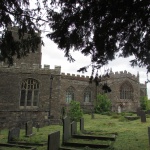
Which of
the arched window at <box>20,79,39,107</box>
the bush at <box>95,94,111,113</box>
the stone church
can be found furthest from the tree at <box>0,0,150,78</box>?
the bush at <box>95,94,111,113</box>

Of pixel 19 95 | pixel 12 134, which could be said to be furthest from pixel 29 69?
pixel 12 134

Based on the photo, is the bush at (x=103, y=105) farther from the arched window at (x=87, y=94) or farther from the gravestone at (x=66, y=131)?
the gravestone at (x=66, y=131)

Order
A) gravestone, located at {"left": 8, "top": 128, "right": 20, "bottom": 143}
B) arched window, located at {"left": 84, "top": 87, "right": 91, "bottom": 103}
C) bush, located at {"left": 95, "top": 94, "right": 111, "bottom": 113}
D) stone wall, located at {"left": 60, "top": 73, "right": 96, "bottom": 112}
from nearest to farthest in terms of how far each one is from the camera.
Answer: gravestone, located at {"left": 8, "top": 128, "right": 20, "bottom": 143}, bush, located at {"left": 95, "top": 94, "right": 111, "bottom": 113}, stone wall, located at {"left": 60, "top": 73, "right": 96, "bottom": 112}, arched window, located at {"left": 84, "top": 87, "right": 91, "bottom": 103}

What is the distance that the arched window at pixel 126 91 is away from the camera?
109 ft

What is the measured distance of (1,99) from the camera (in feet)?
66.0

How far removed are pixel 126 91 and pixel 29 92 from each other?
18.2m

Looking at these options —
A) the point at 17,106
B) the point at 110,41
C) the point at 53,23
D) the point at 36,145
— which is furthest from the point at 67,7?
the point at 17,106

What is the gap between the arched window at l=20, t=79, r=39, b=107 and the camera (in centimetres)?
2087

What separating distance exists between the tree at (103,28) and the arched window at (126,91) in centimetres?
2839

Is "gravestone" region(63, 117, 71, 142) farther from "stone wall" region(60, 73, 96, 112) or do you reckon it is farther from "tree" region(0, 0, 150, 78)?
"stone wall" region(60, 73, 96, 112)

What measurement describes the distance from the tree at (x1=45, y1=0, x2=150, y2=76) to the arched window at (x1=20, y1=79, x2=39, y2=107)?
16.1 metres

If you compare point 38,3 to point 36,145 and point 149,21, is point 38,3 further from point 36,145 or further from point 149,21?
point 36,145

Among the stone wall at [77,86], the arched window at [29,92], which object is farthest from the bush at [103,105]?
the arched window at [29,92]

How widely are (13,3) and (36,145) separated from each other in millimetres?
6369
